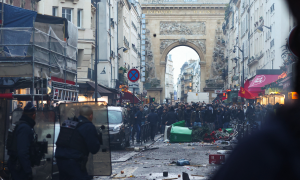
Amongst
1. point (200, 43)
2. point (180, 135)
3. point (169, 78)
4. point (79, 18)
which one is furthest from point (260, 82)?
point (169, 78)

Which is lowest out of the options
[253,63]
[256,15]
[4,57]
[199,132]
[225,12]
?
[199,132]

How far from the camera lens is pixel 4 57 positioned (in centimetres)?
1186

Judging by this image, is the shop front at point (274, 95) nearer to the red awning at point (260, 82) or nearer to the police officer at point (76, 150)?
the red awning at point (260, 82)

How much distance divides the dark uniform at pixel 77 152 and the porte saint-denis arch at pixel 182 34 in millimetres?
61693

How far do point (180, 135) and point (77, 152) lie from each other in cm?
1399

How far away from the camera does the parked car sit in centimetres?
1559

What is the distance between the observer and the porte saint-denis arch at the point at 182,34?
67750mm

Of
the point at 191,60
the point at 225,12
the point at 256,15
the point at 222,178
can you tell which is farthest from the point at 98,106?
the point at 191,60

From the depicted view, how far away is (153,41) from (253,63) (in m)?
25.6

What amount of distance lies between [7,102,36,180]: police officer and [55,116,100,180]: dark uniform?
48 centimetres

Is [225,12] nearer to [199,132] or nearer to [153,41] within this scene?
[153,41]

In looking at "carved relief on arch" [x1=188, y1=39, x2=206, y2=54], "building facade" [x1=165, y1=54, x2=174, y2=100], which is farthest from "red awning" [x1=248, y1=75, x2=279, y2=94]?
"building facade" [x1=165, y1=54, x2=174, y2=100]

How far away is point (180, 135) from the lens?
19.4 meters

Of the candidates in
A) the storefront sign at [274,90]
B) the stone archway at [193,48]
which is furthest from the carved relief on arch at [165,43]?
the storefront sign at [274,90]
